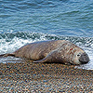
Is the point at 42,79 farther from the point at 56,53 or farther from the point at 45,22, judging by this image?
the point at 45,22

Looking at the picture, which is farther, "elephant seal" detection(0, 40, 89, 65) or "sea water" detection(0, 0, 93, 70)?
"sea water" detection(0, 0, 93, 70)

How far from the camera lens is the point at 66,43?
697 cm

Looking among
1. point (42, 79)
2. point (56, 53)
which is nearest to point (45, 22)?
point (56, 53)

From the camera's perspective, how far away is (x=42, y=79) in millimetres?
4770

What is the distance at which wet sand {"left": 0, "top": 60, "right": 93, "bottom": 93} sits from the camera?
3.89 meters

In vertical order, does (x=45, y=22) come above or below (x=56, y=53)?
above

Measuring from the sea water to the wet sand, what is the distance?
83 centimetres

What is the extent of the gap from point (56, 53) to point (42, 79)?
2111 millimetres

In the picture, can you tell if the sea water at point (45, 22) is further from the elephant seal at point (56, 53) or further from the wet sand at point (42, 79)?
the wet sand at point (42, 79)

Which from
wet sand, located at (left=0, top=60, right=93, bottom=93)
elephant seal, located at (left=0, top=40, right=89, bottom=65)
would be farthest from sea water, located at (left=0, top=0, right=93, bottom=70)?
wet sand, located at (left=0, top=60, right=93, bottom=93)

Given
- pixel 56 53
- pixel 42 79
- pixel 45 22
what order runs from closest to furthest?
pixel 42 79
pixel 56 53
pixel 45 22

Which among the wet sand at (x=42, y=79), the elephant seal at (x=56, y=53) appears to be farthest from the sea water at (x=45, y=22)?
the wet sand at (x=42, y=79)

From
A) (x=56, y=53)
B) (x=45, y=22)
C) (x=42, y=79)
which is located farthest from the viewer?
(x=45, y=22)

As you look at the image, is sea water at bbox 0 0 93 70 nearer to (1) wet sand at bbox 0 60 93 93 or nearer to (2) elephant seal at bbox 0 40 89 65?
(2) elephant seal at bbox 0 40 89 65
